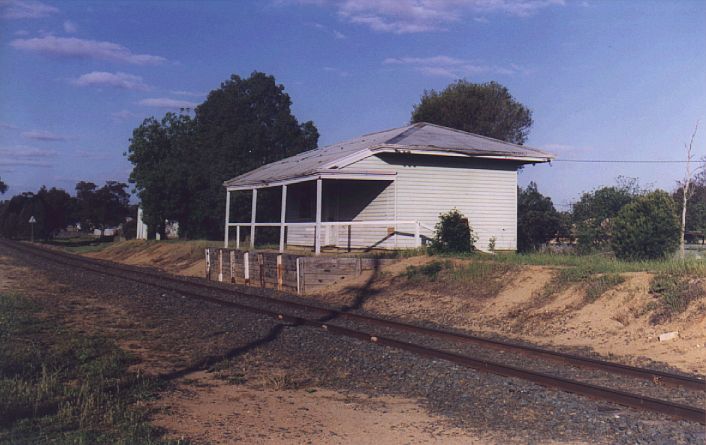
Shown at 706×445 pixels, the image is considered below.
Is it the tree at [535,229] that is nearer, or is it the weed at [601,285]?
the weed at [601,285]

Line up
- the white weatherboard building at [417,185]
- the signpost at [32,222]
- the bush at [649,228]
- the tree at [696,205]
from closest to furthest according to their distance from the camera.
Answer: the bush at [649,228] < the white weatherboard building at [417,185] < the tree at [696,205] < the signpost at [32,222]

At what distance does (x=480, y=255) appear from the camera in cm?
1884

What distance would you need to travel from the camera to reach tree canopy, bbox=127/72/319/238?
42.6 m

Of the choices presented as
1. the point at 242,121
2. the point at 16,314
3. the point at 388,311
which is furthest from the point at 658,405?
the point at 242,121

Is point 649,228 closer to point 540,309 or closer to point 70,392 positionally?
point 540,309

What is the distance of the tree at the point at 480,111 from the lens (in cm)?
4369

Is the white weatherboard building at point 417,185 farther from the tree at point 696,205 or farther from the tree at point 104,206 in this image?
the tree at point 104,206

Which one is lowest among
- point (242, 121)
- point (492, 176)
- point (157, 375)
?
point (157, 375)

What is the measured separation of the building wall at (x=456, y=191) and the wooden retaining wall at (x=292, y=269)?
328 cm

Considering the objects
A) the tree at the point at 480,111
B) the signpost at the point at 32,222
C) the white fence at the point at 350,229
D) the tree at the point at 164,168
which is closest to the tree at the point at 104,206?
the signpost at the point at 32,222

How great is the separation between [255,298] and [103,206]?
74707 mm

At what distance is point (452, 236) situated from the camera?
19.7m

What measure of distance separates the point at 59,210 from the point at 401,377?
77941 millimetres

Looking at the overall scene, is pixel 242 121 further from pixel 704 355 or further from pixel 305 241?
pixel 704 355
